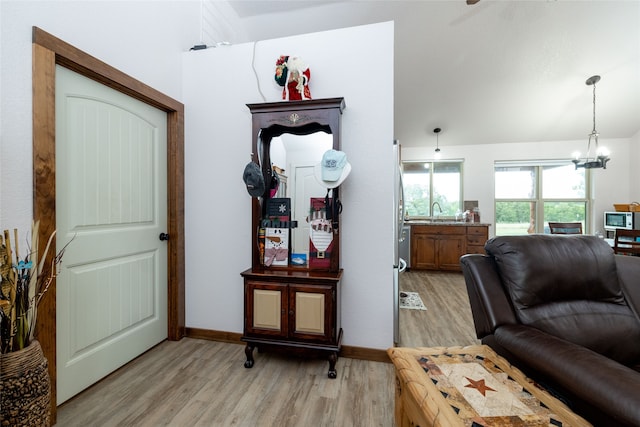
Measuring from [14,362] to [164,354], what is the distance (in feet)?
3.85

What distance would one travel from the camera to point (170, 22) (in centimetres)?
224

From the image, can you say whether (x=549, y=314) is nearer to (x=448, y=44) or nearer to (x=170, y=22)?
(x=170, y=22)

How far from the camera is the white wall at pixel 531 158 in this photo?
514cm

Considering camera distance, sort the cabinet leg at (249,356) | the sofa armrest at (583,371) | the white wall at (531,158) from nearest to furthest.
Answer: the sofa armrest at (583,371) < the cabinet leg at (249,356) < the white wall at (531,158)

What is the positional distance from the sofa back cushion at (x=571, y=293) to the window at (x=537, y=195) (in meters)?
4.57

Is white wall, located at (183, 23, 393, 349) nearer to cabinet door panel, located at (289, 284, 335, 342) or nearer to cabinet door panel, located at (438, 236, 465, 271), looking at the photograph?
cabinet door panel, located at (289, 284, 335, 342)

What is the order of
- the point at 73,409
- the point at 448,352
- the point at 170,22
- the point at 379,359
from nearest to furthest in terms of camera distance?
1. the point at 448,352
2. the point at 73,409
3. the point at 379,359
4. the point at 170,22

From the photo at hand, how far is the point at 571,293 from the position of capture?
134 cm

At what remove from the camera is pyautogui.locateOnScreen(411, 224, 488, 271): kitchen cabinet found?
479cm

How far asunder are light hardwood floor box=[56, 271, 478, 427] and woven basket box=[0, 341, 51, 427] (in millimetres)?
454

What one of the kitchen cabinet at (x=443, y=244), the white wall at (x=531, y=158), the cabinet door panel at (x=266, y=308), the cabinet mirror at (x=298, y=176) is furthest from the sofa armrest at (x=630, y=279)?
the white wall at (x=531, y=158)

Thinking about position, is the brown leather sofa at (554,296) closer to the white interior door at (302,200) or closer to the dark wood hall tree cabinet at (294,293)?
the dark wood hall tree cabinet at (294,293)

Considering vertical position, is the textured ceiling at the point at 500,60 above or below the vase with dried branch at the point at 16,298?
above

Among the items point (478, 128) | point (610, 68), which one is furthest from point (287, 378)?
point (610, 68)
